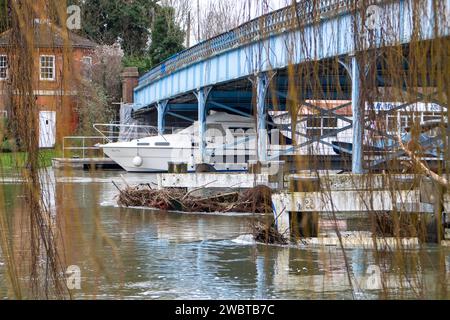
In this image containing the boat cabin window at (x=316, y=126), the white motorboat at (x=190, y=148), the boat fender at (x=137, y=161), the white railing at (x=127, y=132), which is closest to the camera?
the boat cabin window at (x=316, y=126)

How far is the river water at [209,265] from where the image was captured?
6491mm

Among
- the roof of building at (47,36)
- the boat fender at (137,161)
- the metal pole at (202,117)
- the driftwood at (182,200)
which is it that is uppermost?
the metal pole at (202,117)

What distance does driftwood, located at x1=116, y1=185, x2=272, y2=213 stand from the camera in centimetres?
2217

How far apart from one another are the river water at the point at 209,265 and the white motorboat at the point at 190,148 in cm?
2251

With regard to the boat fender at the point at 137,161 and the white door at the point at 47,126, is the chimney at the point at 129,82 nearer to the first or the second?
the boat fender at the point at 137,161

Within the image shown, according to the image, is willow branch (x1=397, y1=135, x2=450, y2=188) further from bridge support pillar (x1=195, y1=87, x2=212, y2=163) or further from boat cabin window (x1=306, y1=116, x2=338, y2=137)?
bridge support pillar (x1=195, y1=87, x2=212, y2=163)

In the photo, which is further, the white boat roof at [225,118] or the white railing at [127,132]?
the white railing at [127,132]

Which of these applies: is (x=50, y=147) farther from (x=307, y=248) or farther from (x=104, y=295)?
(x=307, y=248)

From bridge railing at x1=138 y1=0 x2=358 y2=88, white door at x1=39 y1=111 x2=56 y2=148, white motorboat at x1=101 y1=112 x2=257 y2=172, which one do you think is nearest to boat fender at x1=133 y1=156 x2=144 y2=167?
white motorboat at x1=101 y1=112 x2=257 y2=172

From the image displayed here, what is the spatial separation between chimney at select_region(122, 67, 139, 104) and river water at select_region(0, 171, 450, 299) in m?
35.5

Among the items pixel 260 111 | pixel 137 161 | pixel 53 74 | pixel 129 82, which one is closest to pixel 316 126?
pixel 53 74

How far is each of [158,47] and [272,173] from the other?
36.0 m

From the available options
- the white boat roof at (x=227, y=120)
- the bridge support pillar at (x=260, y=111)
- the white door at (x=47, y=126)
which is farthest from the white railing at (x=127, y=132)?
the white door at (x=47, y=126)

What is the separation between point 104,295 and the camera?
10.3 meters
